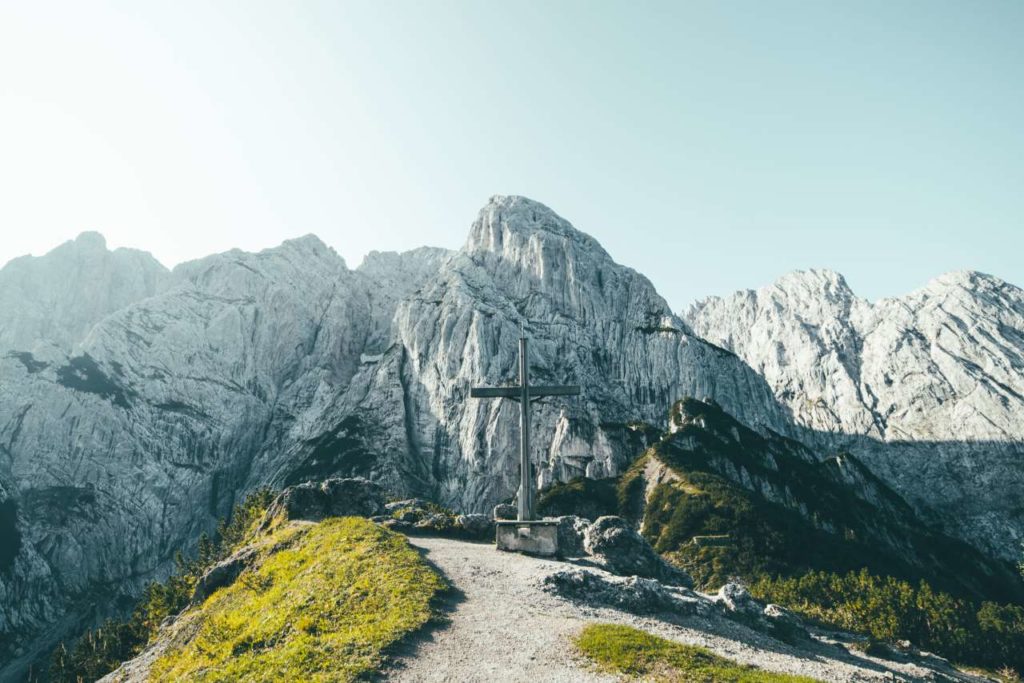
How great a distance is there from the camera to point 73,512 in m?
149

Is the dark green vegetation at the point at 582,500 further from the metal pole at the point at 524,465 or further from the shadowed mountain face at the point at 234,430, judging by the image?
the metal pole at the point at 524,465

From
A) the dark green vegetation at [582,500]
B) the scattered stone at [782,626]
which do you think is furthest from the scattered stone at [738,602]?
the dark green vegetation at [582,500]

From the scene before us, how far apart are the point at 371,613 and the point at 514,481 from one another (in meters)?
134

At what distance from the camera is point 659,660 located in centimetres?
2242

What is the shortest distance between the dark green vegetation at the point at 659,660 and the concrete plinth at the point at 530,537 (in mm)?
16050

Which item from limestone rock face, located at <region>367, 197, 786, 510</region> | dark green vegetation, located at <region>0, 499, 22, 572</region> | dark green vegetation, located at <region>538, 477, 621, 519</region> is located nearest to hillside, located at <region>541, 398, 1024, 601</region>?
dark green vegetation, located at <region>538, 477, 621, 519</region>

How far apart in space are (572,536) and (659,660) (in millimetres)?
26059

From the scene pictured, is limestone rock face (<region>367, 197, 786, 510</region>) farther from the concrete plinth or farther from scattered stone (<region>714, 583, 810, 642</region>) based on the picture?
scattered stone (<region>714, 583, 810, 642</region>)

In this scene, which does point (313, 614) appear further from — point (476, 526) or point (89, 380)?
point (89, 380)

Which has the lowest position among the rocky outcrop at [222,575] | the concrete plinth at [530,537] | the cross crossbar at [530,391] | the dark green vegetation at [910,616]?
the dark green vegetation at [910,616]

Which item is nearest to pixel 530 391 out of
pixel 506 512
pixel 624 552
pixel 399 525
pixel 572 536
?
pixel 572 536

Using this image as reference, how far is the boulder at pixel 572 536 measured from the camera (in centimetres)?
4545

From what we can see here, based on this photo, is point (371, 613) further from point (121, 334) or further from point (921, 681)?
point (121, 334)

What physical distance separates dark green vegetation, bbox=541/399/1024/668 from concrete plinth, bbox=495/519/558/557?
33.0 metres
